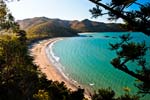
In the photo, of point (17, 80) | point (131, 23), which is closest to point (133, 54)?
point (131, 23)

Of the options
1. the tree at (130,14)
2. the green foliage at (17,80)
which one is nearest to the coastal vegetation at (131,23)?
the tree at (130,14)

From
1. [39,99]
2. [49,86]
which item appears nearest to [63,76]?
[49,86]

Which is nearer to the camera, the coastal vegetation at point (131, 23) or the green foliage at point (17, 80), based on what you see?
the coastal vegetation at point (131, 23)

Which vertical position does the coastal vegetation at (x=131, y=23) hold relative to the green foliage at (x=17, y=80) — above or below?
above

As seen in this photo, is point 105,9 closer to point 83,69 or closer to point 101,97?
point 101,97

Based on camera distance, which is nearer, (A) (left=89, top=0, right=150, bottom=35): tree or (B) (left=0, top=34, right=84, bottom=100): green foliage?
(A) (left=89, top=0, right=150, bottom=35): tree

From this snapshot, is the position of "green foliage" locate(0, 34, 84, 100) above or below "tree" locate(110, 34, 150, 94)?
below

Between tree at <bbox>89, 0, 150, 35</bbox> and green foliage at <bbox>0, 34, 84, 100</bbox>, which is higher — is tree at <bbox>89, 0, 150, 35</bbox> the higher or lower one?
the higher one

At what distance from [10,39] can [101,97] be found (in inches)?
797

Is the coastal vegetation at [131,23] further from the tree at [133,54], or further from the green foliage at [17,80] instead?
the green foliage at [17,80]

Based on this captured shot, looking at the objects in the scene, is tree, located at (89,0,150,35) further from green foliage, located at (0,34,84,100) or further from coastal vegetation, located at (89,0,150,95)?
green foliage, located at (0,34,84,100)

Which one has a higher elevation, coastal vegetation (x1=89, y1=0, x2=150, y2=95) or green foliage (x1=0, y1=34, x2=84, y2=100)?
coastal vegetation (x1=89, y1=0, x2=150, y2=95)

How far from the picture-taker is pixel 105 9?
8062mm

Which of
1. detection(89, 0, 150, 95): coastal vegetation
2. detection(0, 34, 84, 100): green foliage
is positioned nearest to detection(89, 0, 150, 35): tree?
detection(89, 0, 150, 95): coastal vegetation
